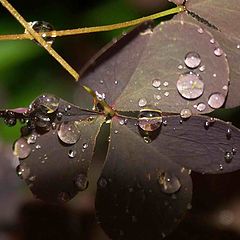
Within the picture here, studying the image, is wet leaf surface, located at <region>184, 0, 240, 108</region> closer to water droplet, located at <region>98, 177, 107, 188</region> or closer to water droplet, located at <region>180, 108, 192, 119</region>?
water droplet, located at <region>180, 108, 192, 119</region>

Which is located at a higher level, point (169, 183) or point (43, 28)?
point (43, 28)

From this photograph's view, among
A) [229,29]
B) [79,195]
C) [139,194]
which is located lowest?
[139,194]

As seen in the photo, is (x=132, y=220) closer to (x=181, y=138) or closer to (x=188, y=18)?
(x=181, y=138)

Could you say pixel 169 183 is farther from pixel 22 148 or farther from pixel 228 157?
pixel 22 148

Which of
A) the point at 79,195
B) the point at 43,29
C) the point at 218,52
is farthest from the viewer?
the point at 79,195

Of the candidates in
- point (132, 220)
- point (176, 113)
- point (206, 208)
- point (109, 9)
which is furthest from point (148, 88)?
point (109, 9)

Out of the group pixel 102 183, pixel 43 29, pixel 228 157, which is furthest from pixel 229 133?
pixel 43 29

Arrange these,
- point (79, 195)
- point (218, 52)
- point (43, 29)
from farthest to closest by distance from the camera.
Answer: point (79, 195)
point (43, 29)
point (218, 52)

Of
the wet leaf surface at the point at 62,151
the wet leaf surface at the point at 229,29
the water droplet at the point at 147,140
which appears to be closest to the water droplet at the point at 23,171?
the wet leaf surface at the point at 62,151
